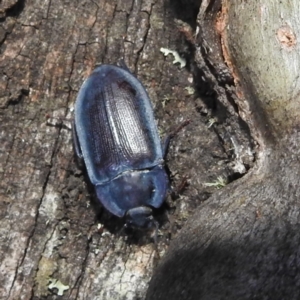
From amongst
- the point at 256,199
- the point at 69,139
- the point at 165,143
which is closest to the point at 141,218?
the point at 165,143

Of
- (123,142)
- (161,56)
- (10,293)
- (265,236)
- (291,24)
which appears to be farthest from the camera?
(123,142)

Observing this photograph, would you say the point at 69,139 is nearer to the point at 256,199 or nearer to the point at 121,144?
the point at 121,144

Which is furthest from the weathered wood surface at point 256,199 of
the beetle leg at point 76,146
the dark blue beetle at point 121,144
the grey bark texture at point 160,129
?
the beetle leg at point 76,146

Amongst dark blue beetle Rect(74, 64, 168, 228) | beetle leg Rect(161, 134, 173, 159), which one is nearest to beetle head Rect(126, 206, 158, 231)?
dark blue beetle Rect(74, 64, 168, 228)

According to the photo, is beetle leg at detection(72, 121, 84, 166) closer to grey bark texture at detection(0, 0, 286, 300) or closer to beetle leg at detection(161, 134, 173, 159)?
grey bark texture at detection(0, 0, 286, 300)

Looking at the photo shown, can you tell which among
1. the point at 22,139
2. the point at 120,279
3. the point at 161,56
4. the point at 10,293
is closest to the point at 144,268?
the point at 120,279

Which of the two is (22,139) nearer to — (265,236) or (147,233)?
(147,233)
